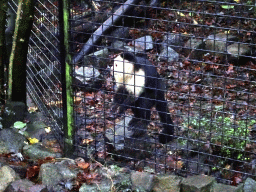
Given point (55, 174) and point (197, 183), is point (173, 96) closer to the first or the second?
point (197, 183)

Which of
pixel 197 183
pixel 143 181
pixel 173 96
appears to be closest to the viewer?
pixel 197 183

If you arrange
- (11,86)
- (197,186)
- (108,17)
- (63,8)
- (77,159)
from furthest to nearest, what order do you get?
(108,17) → (11,86) → (77,159) → (63,8) → (197,186)

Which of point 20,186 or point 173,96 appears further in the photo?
point 173,96

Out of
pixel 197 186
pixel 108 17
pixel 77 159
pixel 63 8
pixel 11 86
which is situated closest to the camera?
pixel 197 186

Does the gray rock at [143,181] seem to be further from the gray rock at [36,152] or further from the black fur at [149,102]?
the black fur at [149,102]

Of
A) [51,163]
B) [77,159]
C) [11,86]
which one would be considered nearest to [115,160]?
[77,159]

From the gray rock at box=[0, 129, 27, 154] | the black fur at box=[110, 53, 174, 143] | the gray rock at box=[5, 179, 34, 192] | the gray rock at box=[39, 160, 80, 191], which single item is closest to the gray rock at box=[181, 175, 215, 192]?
the gray rock at box=[39, 160, 80, 191]

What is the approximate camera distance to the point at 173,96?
591 centimetres

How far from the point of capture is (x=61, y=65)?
12.6 ft

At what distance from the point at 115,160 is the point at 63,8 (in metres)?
1.57

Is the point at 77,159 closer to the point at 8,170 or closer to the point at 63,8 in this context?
the point at 8,170

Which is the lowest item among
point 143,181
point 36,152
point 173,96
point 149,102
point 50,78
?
point 143,181

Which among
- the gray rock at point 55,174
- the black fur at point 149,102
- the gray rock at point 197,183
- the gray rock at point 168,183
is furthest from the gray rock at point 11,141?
the gray rock at point 197,183

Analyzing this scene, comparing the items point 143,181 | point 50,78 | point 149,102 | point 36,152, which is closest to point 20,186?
point 36,152
